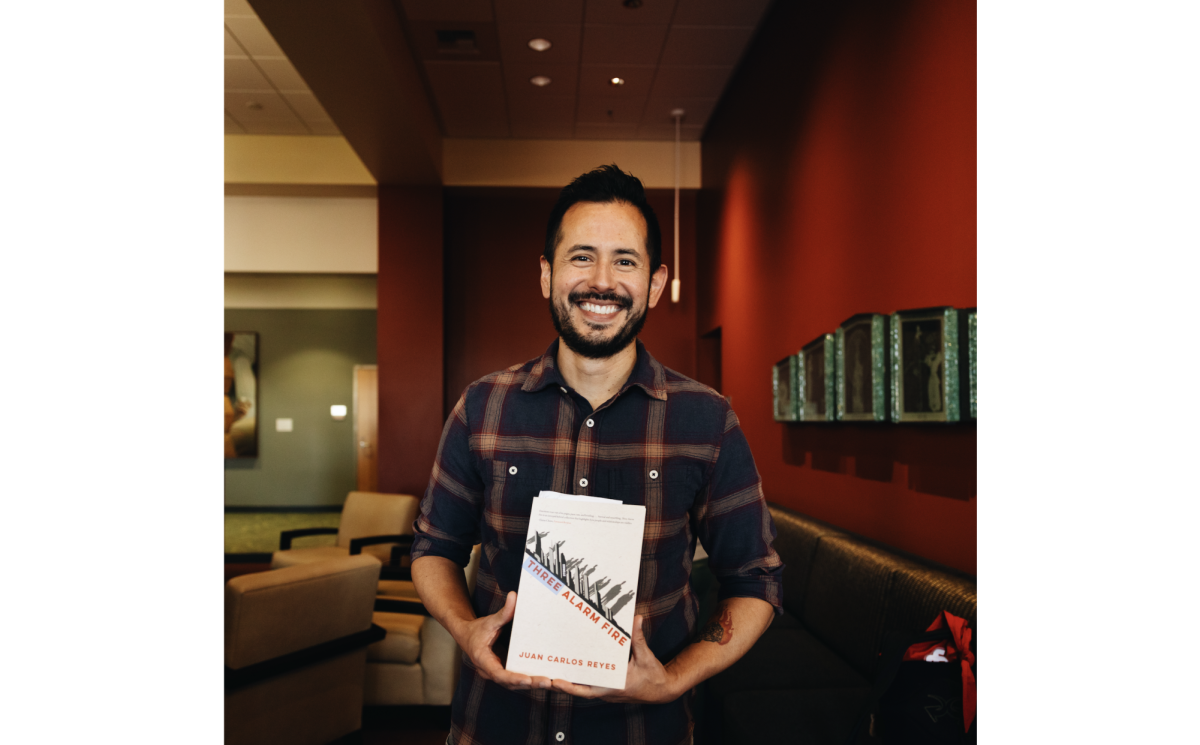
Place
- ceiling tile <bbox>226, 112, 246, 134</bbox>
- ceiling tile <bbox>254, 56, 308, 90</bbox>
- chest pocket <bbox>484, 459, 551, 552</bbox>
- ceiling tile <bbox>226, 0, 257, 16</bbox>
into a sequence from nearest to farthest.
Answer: chest pocket <bbox>484, 459, 551, 552</bbox> → ceiling tile <bbox>226, 0, 257, 16</bbox> → ceiling tile <bbox>254, 56, 308, 90</bbox> → ceiling tile <bbox>226, 112, 246, 134</bbox>

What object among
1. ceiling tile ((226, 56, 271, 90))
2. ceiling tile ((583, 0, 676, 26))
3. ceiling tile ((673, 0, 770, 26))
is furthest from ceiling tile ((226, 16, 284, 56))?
ceiling tile ((673, 0, 770, 26))

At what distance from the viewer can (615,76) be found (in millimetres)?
4719

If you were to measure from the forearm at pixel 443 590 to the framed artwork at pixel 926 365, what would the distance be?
1445 mm

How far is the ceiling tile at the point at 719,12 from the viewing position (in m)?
3.83

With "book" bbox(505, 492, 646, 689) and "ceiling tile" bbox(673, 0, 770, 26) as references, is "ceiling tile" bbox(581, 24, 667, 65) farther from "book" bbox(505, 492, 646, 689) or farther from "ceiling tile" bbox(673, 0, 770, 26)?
"book" bbox(505, 492, 646, 689)

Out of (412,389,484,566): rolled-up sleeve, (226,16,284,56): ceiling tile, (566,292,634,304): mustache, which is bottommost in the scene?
(412,389,484,566): rolled-up sleeve

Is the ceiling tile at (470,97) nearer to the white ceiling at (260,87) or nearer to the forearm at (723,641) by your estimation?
the white ceiling at (260,87)

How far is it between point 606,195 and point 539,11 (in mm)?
3367

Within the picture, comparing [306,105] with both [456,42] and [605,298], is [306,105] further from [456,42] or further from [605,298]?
[605,298]

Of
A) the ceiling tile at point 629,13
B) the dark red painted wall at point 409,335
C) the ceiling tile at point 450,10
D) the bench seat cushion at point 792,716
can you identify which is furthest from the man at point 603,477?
the dark red painted wall at point 409,335

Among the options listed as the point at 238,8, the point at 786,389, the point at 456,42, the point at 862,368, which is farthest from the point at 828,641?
the point at 238,8

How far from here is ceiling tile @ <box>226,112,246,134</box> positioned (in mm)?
5309

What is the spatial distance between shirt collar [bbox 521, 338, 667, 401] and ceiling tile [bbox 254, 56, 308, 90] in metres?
4.10
